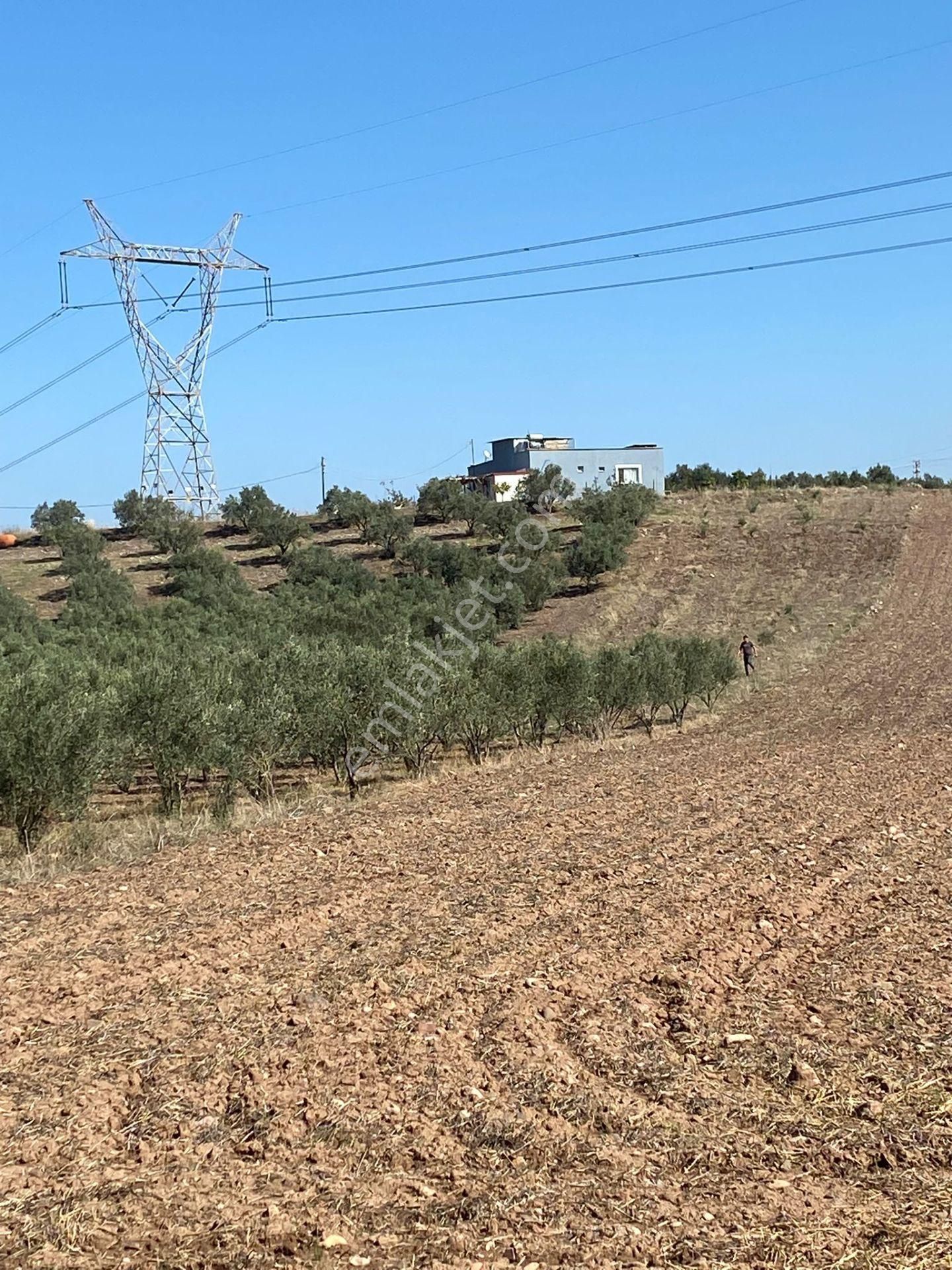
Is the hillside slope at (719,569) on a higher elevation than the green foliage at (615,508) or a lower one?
lower

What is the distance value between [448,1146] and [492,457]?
82807 millimetres

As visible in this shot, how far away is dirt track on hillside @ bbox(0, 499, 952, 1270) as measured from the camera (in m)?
4.80

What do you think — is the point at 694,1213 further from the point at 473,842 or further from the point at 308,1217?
the point at 473,842

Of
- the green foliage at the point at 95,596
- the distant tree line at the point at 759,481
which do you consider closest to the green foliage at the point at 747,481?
the distant tree line at the point at 759,481

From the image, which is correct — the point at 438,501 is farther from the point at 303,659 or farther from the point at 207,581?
the point at 303,659

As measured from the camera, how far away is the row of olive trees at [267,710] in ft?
52.2

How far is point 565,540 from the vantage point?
60.9m

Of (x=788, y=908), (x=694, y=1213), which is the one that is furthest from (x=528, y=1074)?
(x=788, y=908)

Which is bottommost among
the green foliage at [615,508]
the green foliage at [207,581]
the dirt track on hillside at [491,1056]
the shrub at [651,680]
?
the dirt track on hillside at [491,1056]

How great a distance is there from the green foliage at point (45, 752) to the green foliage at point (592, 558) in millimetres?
40661

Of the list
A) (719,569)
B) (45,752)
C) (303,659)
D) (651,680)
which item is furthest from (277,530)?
(45,752)

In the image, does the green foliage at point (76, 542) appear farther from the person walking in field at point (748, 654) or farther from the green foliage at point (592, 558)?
the person walking in field at point (748, 654)

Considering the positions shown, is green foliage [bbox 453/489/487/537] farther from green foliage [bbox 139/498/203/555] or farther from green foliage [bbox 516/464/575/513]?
green foliage [bbox 139/498/203/555]

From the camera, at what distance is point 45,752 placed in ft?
50.7
